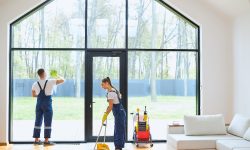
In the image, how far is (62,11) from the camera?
745 centimetres

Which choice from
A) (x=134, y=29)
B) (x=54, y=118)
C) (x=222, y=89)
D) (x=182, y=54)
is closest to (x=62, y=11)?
(x=134, y=29)

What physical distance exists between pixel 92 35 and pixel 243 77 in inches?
129

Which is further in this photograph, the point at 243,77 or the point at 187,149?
the point at 243,77

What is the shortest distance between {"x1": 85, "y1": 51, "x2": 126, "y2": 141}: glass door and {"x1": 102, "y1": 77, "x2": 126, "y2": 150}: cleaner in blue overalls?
111 centimetres

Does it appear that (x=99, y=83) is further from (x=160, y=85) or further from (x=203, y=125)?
(x=203, y=125)

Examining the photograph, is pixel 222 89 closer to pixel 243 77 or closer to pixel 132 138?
pixel 243 77

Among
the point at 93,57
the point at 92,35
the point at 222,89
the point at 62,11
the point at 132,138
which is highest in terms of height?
the point at 62,11

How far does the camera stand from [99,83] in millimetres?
7418

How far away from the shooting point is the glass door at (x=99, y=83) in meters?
7.36

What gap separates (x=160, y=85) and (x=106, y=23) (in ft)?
5.98

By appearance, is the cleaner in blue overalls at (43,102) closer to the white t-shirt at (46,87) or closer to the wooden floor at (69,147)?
the white t-shirt at (46,87)

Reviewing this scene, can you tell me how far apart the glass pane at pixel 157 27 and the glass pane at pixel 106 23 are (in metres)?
0.24

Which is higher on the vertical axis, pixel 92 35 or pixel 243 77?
pixel 92 35

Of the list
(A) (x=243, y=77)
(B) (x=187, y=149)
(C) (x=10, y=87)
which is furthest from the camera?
(C) (x=10, y=87)
